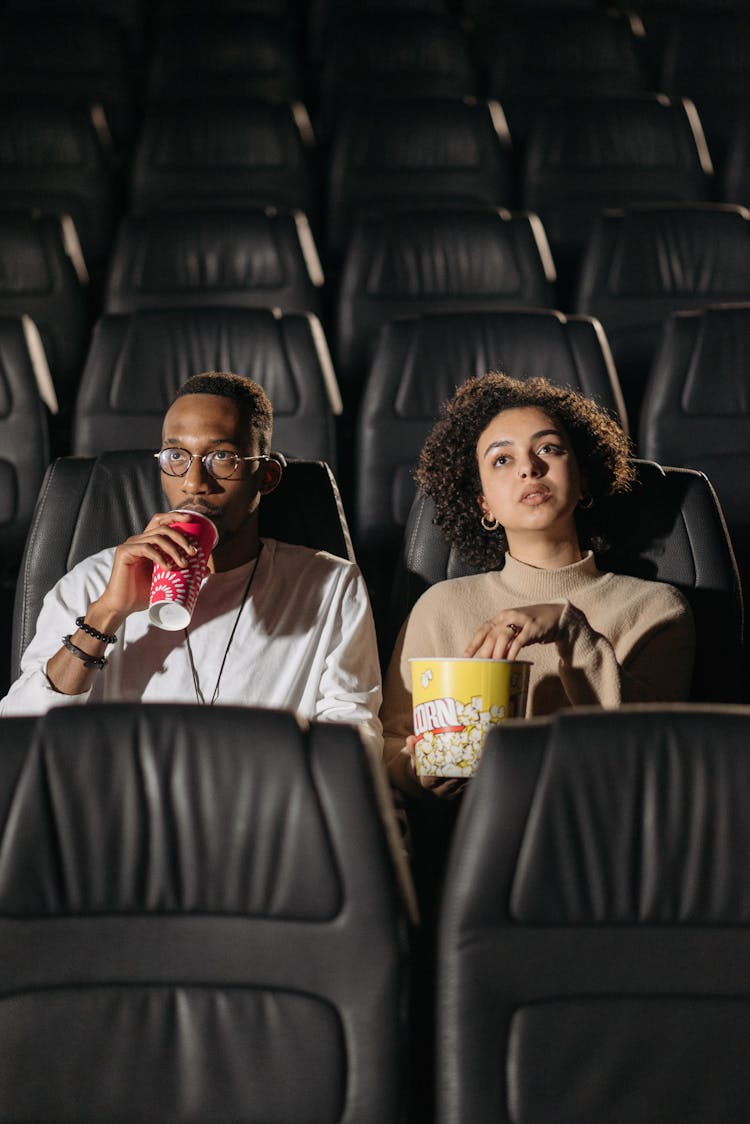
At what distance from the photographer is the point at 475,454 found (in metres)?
2.13

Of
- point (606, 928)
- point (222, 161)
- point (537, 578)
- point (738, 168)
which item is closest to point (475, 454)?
point (537, 578)

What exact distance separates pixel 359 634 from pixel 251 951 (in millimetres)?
792

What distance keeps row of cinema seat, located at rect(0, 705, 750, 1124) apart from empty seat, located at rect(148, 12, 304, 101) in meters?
4.46

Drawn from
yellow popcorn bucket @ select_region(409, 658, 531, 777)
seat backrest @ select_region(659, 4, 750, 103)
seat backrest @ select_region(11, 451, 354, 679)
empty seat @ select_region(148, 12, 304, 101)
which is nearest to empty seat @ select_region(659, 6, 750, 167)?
seat backrest @ select_region(659, 4, 750, 103)

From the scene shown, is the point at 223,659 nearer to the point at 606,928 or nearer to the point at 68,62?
A: the point at 606,928

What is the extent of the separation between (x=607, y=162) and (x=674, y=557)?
2566 millimetres

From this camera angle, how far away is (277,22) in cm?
548

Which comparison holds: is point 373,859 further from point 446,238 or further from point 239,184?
point 239,184

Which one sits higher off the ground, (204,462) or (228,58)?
(228,58)

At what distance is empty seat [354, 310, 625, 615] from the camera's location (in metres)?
2.55

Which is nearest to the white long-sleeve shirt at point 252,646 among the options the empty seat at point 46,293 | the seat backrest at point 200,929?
the seat backrest at point 200,929

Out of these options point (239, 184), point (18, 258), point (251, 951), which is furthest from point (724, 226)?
point (251, 951)

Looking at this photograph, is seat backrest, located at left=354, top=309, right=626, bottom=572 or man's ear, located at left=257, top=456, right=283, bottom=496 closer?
man's ear, located at left=257, top=456, right=283, bottom=496

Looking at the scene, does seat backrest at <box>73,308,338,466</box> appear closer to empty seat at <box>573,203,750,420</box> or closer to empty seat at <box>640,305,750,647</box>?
empty seat at <box>640,305,750,647</box>
